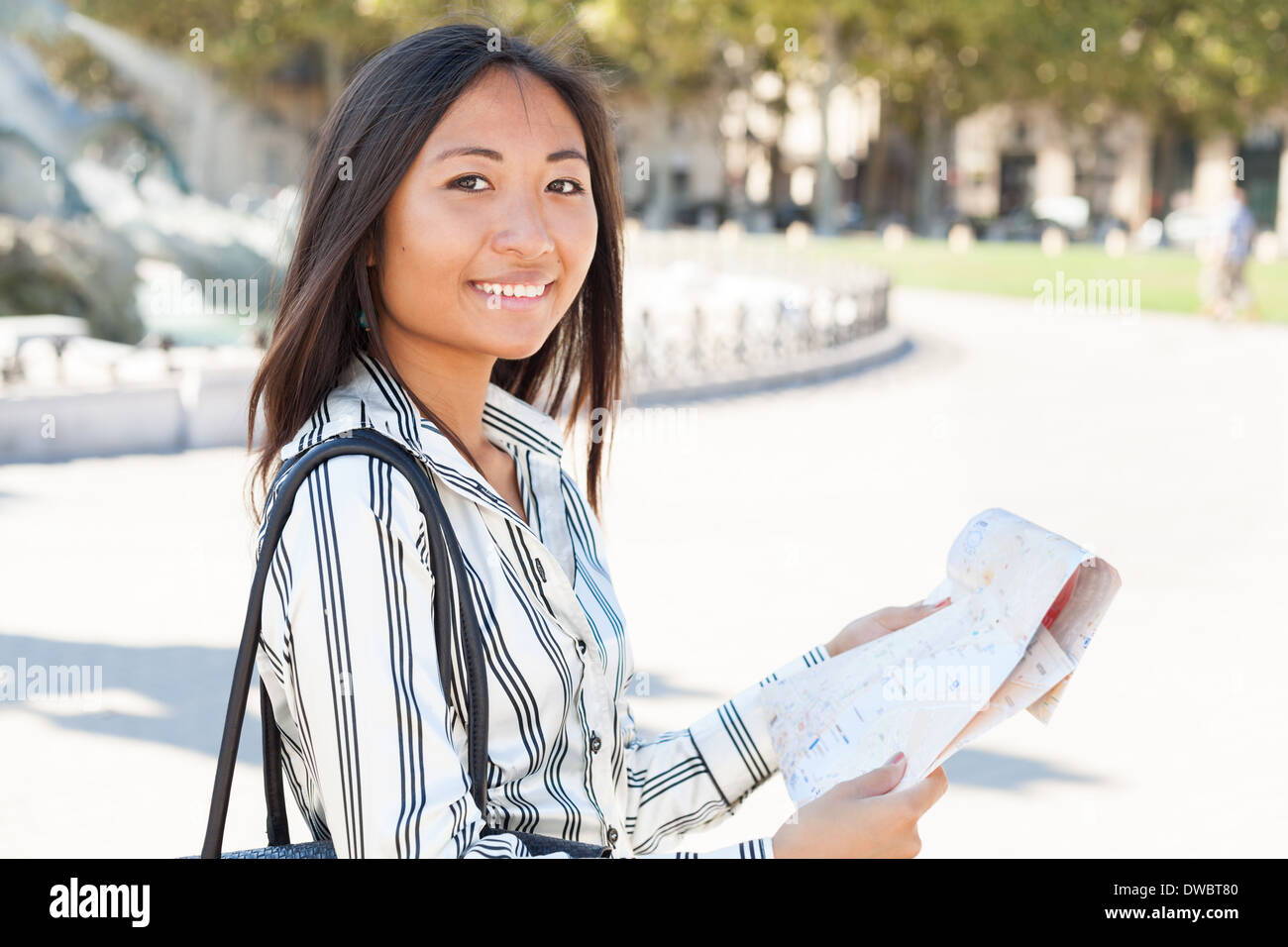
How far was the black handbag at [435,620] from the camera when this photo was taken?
4.74ft

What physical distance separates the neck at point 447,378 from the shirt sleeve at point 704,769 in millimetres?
485

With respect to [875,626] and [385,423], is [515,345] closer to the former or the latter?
[385,423]

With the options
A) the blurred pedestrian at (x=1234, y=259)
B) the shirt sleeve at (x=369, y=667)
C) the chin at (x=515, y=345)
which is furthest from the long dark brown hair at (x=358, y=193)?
the blurred pedestrian at (x=1234, y=259)

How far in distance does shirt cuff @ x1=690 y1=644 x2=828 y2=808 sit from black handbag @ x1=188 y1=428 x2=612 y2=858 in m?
0.55

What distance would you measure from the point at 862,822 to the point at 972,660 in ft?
0.91

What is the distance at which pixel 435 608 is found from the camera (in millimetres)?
1479

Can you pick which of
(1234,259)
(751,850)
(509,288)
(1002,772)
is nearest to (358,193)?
(509,288)

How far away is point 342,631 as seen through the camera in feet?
4.65

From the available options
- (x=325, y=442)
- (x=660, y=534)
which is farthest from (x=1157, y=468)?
(x=325, y=442)

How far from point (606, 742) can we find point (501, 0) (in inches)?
46.4

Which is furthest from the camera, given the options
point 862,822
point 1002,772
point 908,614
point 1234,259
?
point 1234,259

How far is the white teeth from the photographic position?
66.6 inches

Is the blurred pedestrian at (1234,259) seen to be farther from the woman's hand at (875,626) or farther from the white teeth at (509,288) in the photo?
the white teeth at (509,288)

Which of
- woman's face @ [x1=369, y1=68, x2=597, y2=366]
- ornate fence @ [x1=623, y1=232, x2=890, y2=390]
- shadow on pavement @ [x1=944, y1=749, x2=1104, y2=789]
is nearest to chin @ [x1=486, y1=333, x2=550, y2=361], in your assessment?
woman's face @ [x1=369, y1=68, x2=597, y2=366]
